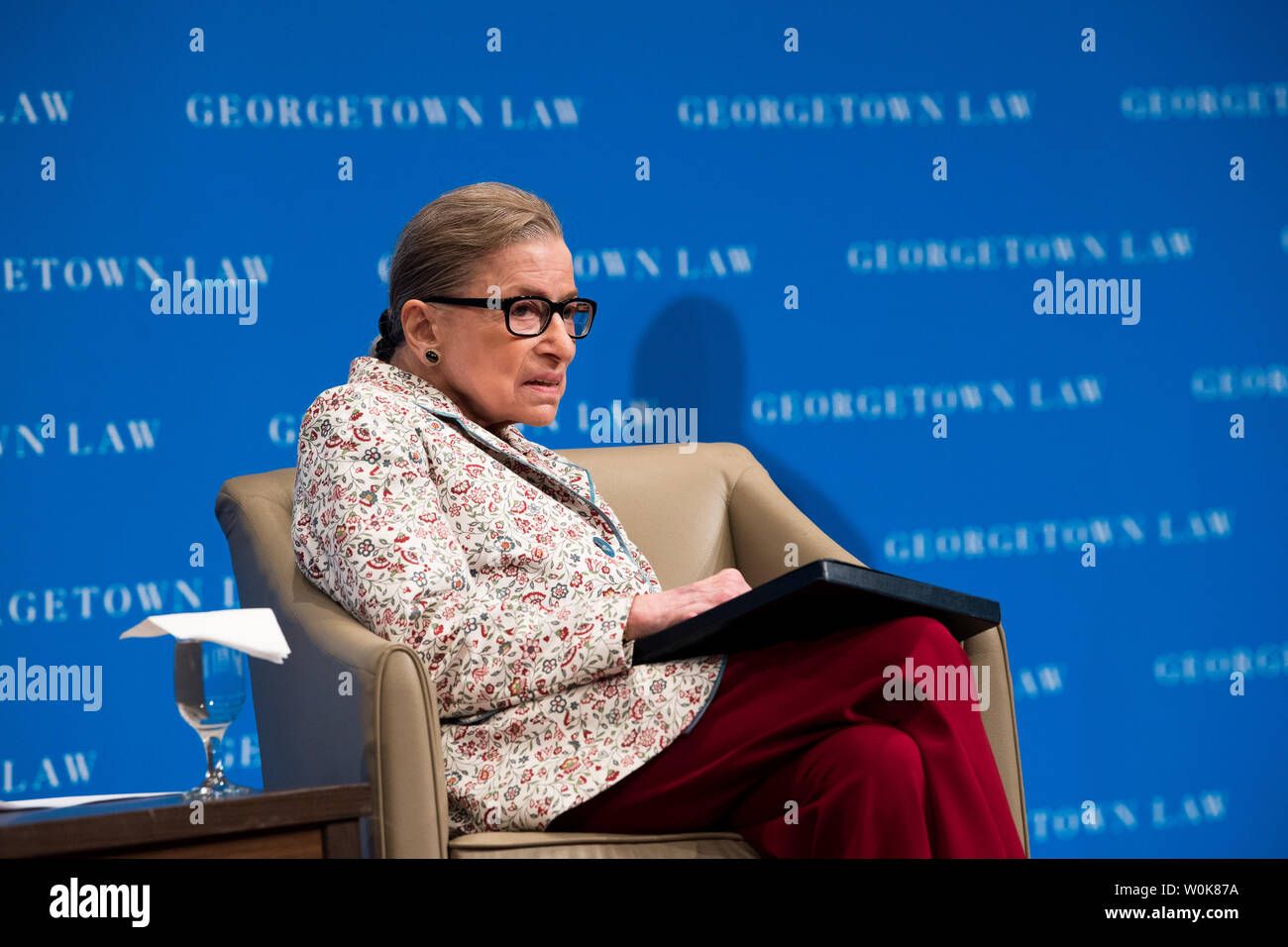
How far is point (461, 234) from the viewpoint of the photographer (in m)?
1.86

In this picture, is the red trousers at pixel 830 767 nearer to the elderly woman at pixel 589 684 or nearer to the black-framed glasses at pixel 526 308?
the elderly woman at pixel 589 684

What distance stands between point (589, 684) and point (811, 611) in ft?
1.04

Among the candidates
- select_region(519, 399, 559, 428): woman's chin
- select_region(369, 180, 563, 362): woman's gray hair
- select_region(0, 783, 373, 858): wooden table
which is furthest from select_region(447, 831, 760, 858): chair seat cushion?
select_region(369, 180, 563, 362): woman's gray hair

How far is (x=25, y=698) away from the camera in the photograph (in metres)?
2.27

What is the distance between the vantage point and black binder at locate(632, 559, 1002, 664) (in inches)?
53.7

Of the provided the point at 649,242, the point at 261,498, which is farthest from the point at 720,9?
the point at 261,498

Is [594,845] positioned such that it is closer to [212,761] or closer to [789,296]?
[212,761]

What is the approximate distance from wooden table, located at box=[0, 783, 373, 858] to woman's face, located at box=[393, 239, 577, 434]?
2.51 feet

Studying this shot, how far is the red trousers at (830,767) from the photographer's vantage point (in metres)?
1.38

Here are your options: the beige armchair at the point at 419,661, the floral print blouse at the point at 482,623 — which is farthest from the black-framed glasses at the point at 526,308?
the beige armchair at the point at 419,661

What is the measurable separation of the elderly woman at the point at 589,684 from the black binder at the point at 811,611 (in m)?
0.02

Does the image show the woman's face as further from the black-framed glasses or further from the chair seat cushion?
the chair seat cushion
